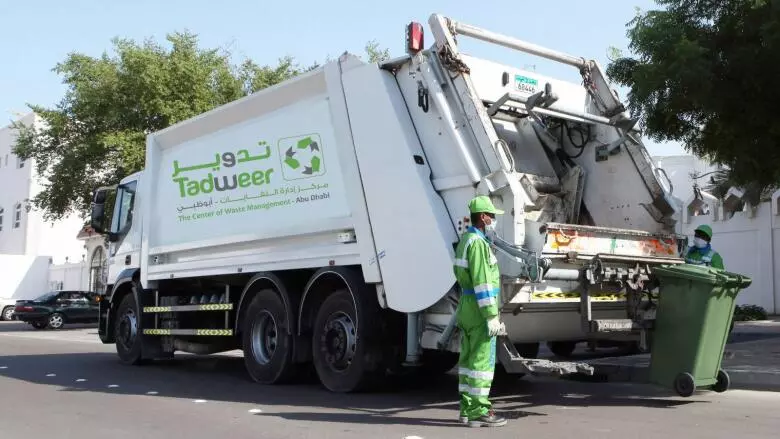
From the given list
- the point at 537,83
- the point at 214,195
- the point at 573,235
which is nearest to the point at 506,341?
the point at 573,235

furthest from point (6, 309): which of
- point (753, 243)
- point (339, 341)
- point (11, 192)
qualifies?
point (339, 341)

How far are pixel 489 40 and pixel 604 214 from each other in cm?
201

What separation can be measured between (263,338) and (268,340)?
8cm

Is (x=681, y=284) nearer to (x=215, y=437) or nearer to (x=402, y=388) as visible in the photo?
(x=402, y=388)

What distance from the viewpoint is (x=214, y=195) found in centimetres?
945

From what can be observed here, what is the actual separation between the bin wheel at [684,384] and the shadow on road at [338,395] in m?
0.34

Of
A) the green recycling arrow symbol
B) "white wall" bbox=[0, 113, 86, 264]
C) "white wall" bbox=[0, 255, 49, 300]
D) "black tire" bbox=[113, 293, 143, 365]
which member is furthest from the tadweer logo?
"white wall" bbox=[0, 113, 86, 264]

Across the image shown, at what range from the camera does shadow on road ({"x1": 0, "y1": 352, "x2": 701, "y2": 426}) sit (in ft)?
21.6

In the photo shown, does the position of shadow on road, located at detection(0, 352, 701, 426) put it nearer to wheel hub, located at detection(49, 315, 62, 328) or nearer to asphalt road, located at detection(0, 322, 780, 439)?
asphalt road, located at detection(0, 322, 780, 439)

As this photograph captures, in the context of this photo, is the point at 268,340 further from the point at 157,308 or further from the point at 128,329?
the point at 128,329

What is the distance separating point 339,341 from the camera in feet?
24.8

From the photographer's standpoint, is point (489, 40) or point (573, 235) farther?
point (489, 40)

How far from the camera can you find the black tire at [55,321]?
82.6 feet

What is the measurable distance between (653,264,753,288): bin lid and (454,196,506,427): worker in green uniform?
1.76 m
